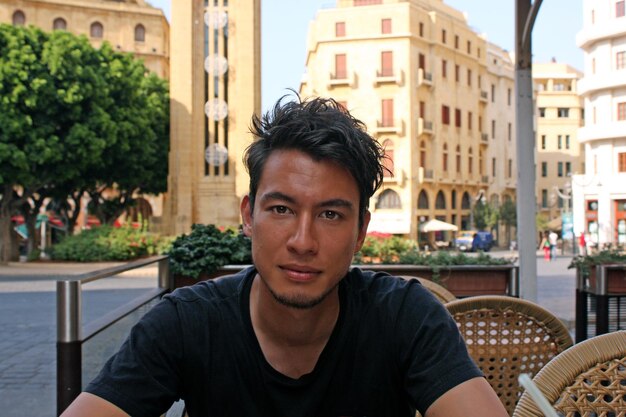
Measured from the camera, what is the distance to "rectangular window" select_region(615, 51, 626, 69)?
143 feet

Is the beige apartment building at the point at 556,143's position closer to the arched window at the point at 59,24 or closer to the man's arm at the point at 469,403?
the arched window at the point at 59,24

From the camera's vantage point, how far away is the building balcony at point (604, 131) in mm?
43906

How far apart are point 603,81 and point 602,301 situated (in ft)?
140

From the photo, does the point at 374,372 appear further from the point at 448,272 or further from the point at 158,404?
the point at 448,272

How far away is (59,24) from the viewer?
189ft

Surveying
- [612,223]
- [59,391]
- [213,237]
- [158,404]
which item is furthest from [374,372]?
[612,223]

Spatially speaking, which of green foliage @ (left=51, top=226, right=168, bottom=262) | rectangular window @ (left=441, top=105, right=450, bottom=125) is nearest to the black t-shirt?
green foliage @ (left=51, top=226, right=168, bottom=262)

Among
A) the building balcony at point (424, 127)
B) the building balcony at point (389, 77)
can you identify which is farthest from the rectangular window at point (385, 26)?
the building balcony at point (424, 127)

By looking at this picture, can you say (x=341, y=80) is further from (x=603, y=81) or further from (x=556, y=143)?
(x=556, y=143)

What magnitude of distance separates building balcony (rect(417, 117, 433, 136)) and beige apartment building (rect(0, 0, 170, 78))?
72.3ft

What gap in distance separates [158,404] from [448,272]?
499 cm

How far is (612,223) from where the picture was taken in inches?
1773

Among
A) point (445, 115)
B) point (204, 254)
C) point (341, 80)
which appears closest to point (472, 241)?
point (445, 115)

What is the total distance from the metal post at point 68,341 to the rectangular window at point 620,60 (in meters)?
46.0
